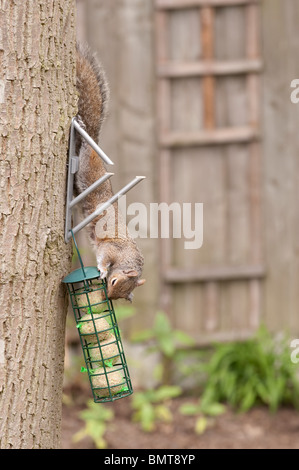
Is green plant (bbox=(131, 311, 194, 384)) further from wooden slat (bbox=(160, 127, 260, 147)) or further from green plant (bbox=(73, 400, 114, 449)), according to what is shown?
wooden slat (bbox=(160, 127, 260, 147))

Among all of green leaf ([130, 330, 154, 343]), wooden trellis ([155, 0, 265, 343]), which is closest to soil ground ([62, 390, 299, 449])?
green leaf ([130, 330, 154, 343])

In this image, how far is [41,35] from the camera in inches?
61.6


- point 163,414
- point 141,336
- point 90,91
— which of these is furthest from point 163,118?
point 90,91

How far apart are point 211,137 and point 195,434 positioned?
5.32ft

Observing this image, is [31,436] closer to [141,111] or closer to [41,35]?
[41,35]

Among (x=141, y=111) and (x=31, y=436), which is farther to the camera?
(x=141, y=111)

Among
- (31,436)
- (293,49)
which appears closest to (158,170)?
(293,49)

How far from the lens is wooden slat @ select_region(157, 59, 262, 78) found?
3.79 metres

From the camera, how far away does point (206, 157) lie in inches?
153

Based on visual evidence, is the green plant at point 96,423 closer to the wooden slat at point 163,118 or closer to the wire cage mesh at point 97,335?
the wooden slat at point 163,118

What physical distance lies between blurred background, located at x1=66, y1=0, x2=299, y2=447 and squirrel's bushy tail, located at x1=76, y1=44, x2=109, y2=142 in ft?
6.27
